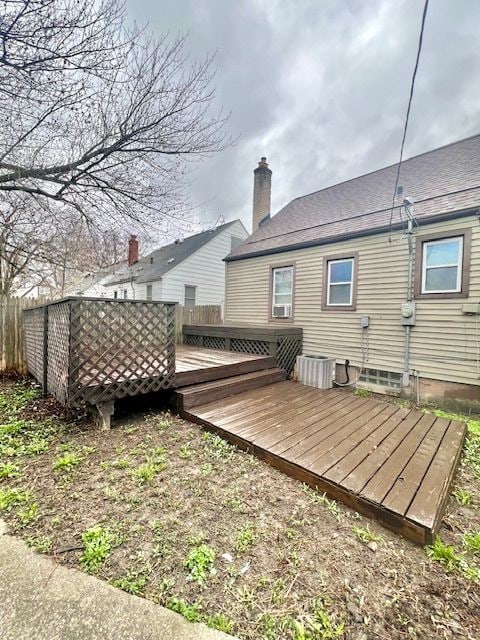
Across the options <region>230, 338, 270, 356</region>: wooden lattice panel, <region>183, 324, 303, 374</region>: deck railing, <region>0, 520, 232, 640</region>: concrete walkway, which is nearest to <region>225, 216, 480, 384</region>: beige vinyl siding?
<region>183, 324, 303, 374</region>: deck railing

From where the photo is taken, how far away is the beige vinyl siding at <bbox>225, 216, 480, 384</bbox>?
4.98 m

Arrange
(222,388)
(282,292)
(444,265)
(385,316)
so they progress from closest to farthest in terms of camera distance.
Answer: (222,388) → (444,265) → (385,316) → (282,292)

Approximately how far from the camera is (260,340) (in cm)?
648

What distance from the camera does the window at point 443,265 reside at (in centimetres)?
496

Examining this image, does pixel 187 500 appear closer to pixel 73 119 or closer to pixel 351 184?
pixel 73 119

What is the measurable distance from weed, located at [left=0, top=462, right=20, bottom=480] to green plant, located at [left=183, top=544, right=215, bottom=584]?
1.91 meters

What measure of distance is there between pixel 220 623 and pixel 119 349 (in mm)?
2822

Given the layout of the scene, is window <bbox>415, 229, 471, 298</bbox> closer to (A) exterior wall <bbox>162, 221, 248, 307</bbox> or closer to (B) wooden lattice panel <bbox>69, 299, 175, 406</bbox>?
(B) wooden lattice panel <bbox>69, 299, 175, 406</bbox>

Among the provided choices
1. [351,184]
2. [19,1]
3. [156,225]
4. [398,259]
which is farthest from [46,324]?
[351,184]

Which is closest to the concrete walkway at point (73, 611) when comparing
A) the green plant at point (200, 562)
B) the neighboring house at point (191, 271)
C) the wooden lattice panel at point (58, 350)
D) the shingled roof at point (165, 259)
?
the green plant at point (200, 562)

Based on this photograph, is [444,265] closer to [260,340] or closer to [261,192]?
[260,340]

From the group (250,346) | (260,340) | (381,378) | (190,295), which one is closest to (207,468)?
(260,340)

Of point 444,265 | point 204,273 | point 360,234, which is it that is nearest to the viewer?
point 444,265

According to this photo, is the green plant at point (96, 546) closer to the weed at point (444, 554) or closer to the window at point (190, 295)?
the weed at point (444, 554)
